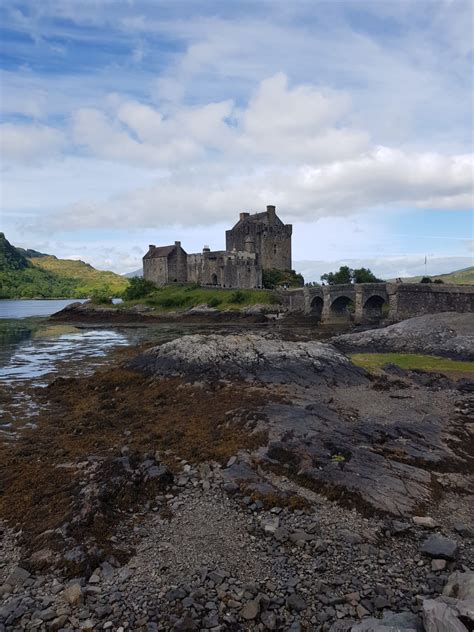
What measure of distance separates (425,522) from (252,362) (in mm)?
16350

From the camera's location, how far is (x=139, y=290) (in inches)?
3701

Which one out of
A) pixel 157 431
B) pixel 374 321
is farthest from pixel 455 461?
pixel 374 321

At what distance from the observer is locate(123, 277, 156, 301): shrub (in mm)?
93500

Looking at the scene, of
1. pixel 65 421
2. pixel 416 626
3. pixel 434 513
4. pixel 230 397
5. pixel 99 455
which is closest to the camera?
pixel 416 626

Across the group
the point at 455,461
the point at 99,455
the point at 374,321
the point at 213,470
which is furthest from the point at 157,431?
the point at 374,321

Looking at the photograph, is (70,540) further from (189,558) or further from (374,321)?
(374,321)

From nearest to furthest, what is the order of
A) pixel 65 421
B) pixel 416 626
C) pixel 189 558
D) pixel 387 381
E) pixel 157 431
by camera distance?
pixel 416 626
pixel 189 558
pixel 157 431
pixel 65 421
pixel 387 381

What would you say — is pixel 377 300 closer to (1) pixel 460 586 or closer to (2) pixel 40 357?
(2) pixel 40 357

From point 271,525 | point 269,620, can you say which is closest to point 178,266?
point 271,525

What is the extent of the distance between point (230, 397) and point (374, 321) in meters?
45.3

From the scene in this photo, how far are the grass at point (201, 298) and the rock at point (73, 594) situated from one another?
6588cm

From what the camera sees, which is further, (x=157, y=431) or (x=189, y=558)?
Answer: (x=157, y=431)

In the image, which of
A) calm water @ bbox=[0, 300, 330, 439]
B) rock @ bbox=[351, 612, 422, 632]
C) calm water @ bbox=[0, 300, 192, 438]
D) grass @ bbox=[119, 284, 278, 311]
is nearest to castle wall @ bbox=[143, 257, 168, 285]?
grass @ bbox=[119, 284, 278, 311]

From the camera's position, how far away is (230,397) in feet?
68.1
